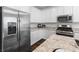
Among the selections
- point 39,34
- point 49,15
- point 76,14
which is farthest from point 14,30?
point 76,14

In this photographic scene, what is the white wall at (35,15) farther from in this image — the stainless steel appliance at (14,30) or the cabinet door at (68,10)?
the cabinet door at (68,10)

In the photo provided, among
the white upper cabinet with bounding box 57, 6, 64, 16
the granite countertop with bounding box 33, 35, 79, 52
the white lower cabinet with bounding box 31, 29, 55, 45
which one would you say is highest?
the white upper cabinet with bounding box 57, 6, 64, 16

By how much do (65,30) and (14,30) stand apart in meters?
0.66

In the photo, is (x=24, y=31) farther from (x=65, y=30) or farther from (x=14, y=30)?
(x=65, y=30)

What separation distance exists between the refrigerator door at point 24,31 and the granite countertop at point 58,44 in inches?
5.8

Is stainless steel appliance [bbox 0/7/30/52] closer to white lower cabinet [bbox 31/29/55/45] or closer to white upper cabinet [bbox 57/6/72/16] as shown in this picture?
white lower cabinet [bbox 31/29/55/45]

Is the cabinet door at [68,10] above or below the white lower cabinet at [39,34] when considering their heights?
above

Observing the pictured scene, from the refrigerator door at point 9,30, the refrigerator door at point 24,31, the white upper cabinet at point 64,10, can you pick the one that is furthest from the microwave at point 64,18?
the refrigerator door at point 9,30

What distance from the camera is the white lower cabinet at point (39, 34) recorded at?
129 cm

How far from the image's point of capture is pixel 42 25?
4.22 feet

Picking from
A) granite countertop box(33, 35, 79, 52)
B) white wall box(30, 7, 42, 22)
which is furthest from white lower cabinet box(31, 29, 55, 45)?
white wall box(30, 7, 42, 22)

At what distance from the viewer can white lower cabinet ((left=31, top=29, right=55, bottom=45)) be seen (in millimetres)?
1286

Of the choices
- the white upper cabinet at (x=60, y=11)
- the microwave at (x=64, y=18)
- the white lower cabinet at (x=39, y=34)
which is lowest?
the white lower cabinet at (x=39, y=34)
